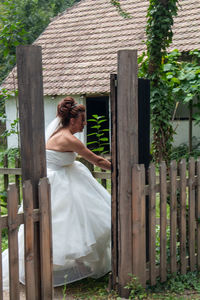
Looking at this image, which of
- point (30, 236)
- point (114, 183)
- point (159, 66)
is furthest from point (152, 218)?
point (159, 66)

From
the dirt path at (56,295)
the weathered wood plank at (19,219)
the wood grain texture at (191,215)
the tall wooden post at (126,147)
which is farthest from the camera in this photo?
the wood grain texture at (191,215)

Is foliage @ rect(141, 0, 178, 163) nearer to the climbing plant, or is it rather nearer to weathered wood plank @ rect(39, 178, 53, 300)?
the climbing plant

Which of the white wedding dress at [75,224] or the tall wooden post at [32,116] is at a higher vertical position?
the tall wooden post at [32,116]

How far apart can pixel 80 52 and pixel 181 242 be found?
450 inches

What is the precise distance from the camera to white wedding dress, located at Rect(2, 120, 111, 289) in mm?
3859

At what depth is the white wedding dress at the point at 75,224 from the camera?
3.86 metres

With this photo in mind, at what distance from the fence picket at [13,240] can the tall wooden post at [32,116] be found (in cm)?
24

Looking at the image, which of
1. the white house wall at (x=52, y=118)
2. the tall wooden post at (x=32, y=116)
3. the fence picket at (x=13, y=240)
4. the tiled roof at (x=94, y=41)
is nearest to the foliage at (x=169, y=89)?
the tall wooden post at (x=32, y=116)

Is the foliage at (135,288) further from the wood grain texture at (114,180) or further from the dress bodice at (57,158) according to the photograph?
the dress bodice at (57,158)

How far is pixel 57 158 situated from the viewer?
4.18 m

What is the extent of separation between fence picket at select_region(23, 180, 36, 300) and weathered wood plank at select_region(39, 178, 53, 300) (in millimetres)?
96

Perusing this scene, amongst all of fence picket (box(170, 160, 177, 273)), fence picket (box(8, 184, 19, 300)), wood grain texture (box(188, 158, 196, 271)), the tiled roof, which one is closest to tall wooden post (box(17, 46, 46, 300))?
fence picket (box(8, 184, 19, 300))

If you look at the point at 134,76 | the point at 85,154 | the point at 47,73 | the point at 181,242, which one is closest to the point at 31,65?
the point at 134,76

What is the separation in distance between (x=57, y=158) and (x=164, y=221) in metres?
1.24
